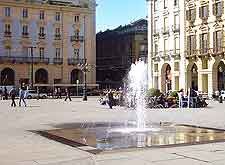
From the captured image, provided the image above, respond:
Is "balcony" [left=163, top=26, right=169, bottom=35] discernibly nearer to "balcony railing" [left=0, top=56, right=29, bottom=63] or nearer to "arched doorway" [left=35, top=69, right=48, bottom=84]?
"arched doorway" [left=35, top=69, right=48, bottom=84]

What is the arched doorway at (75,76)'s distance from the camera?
76.6m

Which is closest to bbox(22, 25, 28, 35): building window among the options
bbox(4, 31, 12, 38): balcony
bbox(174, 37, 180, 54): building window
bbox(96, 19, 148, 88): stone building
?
bbox(4, 31, 12, 38): balcony

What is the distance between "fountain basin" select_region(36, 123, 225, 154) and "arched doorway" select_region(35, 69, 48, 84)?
Result: 56.9 metres

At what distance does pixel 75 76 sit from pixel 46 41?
7.96 m

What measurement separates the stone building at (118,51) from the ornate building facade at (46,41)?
9161 mm

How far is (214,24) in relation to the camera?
54.0 m

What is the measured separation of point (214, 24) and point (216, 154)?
1799 inches

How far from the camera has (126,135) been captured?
14.3 m

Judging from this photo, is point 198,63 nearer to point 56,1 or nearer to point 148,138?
point 56,1

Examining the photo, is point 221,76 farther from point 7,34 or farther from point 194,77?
point 7,34

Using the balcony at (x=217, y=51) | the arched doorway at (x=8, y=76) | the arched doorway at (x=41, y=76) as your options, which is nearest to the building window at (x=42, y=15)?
the arched doorway at (x=41, y=76)

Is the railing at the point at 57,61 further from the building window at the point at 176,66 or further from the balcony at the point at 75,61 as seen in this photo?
A: the building window at the point at 176,66

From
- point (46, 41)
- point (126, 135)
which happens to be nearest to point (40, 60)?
point (46, 41)

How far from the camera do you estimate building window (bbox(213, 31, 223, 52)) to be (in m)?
53.0
